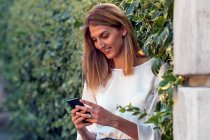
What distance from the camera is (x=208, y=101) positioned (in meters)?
2.46

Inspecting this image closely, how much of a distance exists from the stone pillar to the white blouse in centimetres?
80

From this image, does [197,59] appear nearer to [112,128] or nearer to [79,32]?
[112,128]

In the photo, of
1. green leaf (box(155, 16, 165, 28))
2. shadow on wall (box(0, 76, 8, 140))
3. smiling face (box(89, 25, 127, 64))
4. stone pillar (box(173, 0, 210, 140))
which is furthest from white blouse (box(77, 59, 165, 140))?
shadow on wall (box(0, 76, 8, 140))

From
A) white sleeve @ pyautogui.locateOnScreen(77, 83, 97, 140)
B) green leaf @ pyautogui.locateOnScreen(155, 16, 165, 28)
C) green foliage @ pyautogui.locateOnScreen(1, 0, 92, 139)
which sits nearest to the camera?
green leaf @ pyautogui.locateOnScreen(155, 16, 165, 28)

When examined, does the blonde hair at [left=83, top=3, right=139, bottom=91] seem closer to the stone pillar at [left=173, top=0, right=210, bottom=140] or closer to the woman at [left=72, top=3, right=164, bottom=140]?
the woman at [left=72, top=3, right=164, bottom=140]

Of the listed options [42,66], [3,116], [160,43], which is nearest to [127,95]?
[160,43]

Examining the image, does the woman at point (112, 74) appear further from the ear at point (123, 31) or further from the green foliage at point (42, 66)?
the green foliage at point (42, 66)

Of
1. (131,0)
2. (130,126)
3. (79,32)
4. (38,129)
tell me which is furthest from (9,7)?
(130,126)

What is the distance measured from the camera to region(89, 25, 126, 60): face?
361 centimetres

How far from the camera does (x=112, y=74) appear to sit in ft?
12.2

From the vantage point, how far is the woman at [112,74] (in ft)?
11.5

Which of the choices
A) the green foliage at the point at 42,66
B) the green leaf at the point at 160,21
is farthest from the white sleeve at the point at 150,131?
the green foliage at the point at 42,66

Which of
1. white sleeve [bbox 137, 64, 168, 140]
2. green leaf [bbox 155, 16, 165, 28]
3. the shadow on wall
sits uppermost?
green leaf [bbox 155, 16, 165, 28]

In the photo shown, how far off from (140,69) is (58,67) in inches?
143
